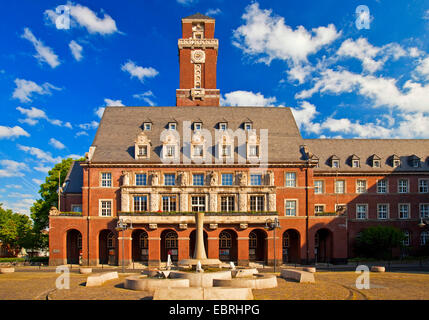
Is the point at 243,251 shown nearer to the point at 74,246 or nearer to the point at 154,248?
the point at 154,248

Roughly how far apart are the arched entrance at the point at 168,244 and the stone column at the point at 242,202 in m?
9.78

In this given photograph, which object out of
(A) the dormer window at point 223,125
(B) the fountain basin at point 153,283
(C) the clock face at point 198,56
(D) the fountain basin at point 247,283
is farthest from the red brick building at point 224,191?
(B) the fountain basin at point 153,283

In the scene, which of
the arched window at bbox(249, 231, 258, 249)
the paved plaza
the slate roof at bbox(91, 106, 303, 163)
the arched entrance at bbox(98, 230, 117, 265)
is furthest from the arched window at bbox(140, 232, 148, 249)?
the paved plaza

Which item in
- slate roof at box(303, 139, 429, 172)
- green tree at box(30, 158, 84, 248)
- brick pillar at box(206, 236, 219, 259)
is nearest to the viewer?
brick pillar at box(206, 236, 219, 259)

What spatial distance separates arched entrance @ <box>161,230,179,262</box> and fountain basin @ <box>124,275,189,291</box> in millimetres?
24315

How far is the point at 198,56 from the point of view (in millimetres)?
68750

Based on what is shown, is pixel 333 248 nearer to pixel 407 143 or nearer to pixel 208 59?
pixel 407 143

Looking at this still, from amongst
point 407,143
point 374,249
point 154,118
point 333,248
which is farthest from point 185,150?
point 407,143

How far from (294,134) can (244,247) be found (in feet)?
59.4

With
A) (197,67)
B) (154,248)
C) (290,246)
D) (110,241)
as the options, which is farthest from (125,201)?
(197,67)

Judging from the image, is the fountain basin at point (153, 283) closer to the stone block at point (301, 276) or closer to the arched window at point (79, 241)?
the stone block at point (301, 276)

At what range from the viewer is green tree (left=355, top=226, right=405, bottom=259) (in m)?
48.2

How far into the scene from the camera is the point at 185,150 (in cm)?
4962

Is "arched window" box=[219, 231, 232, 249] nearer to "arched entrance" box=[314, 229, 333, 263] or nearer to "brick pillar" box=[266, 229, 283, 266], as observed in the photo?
"brick pillar" box=[266, 229, 283, 266]
